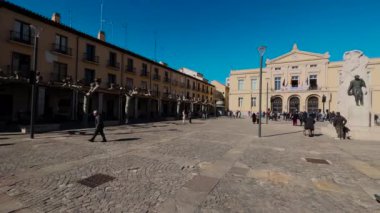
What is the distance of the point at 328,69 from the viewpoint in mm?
42812

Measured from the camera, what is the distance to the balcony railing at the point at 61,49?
61.3 ft

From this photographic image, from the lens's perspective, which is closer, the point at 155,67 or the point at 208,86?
the point at 155,67

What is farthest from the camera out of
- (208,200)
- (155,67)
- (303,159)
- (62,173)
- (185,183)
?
(155,67)

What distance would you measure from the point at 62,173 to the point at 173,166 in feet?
9.37

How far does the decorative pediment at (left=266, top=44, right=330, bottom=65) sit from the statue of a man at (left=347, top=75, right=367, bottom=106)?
119 ft

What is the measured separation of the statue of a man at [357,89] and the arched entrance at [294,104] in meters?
33.5

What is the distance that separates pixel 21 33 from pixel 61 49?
11.0 feet

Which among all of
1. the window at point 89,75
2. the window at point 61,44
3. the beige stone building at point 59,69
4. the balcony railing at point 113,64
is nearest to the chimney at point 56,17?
the beige stone building at point 59,69

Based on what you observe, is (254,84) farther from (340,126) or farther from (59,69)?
(59,69)

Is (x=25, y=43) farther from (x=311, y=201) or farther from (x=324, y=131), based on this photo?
(x=324, y=131)

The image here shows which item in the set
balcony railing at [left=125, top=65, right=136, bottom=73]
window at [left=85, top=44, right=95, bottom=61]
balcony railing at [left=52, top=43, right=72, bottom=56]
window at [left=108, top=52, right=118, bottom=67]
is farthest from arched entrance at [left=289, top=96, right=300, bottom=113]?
balcony railing at [left=52, top=43, right=72, bottom=56]

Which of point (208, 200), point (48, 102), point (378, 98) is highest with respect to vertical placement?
point (378, 98)

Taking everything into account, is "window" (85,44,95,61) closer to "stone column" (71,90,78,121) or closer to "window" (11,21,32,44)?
"stone column" (71,90,78,121)

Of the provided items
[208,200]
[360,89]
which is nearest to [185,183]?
[208,200]
